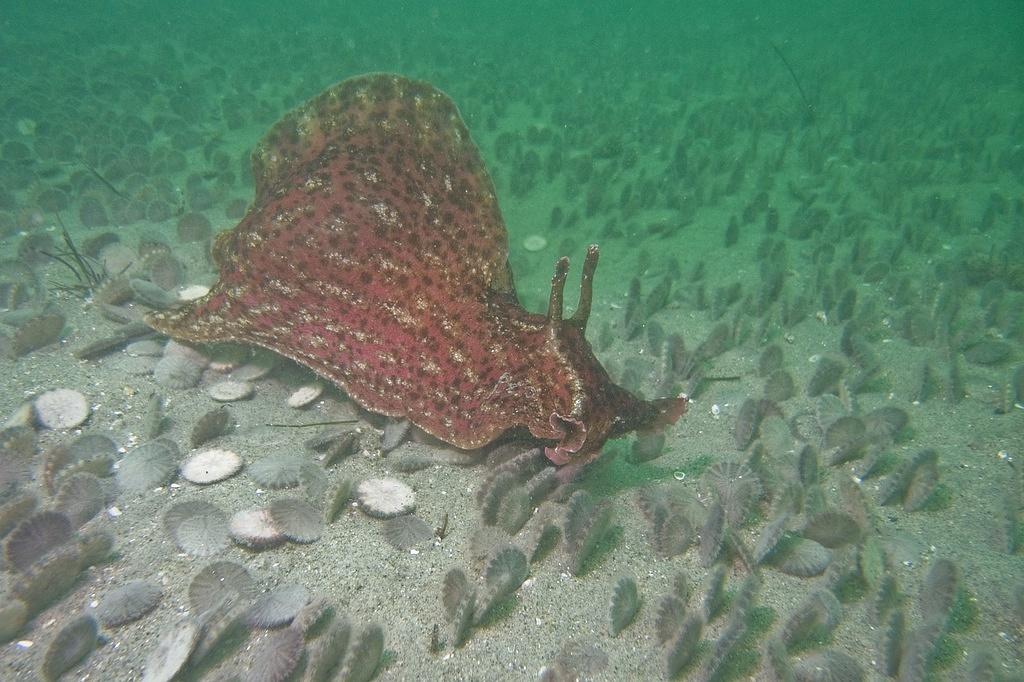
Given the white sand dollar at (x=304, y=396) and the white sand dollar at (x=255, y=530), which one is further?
the white sand dollar at (x=304, y=396)

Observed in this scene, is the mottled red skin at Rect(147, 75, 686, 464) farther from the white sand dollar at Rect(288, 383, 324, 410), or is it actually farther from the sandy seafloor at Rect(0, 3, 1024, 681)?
the sandy seafloor at Rect(0, 3, 1024, 681)

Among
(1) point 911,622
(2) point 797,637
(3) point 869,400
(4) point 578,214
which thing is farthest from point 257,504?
(4) point 578,214

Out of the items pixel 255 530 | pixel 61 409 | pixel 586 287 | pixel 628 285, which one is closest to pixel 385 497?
pixel 255 530

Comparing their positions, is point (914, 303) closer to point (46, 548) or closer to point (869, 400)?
point (869, 400)

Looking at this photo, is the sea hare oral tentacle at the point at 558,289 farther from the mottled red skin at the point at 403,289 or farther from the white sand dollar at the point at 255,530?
the white sand dollar at the point at 255,530

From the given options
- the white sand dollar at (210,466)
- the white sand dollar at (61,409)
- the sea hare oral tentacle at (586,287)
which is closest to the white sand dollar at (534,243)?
the sea hare oral tentacle at (586,287)

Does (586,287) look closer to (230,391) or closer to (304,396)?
(304,396)

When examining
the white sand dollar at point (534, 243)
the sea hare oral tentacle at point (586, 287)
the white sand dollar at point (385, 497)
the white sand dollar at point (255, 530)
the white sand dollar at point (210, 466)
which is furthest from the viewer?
the white sand dollar at point (534, 243)

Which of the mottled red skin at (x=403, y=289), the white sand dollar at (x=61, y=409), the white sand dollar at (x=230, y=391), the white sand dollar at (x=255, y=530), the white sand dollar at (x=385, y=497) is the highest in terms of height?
the mottled red skin at (x=403, y=289)
